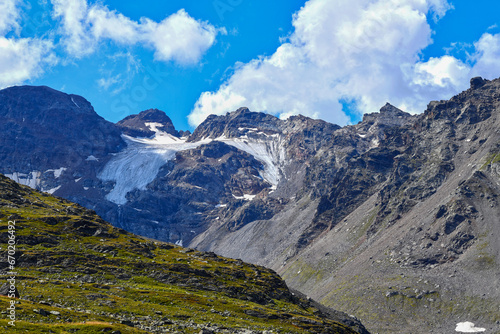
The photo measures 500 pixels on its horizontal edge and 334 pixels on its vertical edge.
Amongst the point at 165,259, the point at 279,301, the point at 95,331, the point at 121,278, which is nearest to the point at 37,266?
the point at 121,278

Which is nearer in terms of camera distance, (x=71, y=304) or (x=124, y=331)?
(x=124, y=331)

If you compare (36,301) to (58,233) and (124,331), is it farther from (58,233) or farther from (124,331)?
(58,233)

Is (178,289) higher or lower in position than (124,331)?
higher

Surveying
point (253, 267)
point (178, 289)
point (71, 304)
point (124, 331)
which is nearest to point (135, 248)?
point (178, 289)

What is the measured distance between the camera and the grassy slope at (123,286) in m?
68.6

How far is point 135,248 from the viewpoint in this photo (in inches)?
4847

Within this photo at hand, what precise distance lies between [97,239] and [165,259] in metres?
17.6

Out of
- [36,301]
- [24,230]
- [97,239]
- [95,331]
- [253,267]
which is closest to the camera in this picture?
[95,331]

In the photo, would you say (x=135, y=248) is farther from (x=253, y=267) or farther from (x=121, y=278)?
(x=253, y=267)

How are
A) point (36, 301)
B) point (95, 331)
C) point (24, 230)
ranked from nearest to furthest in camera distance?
1. point (95, 331)
2. point (36, 301)
3. point (24, 230)

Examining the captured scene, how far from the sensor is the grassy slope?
225 ft

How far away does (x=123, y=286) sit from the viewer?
92.6 m

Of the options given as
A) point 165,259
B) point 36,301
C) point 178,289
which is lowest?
point 36,301

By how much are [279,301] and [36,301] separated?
60.9 meters
